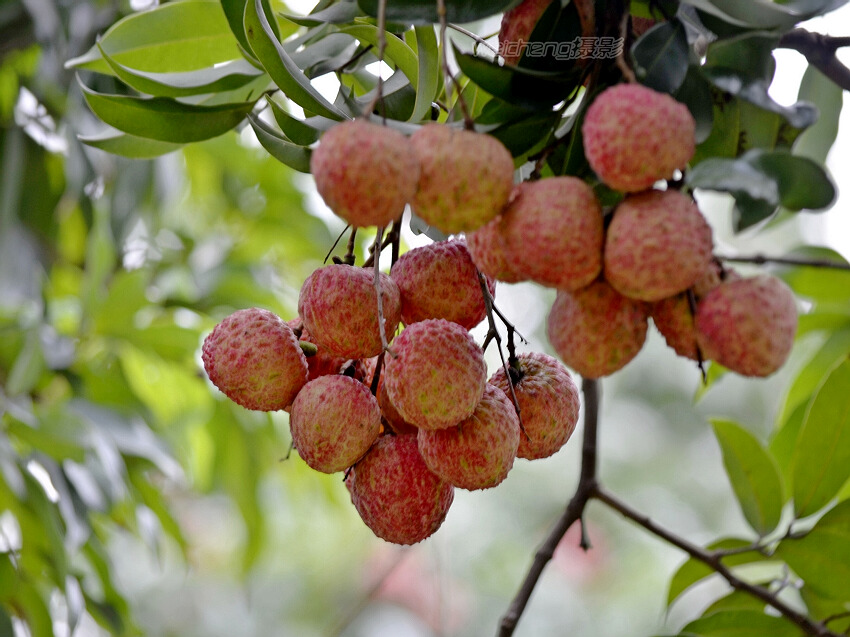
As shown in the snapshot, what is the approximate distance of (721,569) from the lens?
35.0 inches

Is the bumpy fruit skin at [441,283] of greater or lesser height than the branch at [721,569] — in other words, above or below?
above

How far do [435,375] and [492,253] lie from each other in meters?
0.08

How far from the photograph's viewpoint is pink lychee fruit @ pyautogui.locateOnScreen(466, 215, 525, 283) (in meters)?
0.48

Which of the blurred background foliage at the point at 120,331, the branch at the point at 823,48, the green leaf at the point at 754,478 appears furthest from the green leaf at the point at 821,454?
the branch at the point at 823,48

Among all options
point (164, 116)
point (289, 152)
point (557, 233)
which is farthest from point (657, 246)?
point (164, 116)

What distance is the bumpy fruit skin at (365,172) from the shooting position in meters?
0.41

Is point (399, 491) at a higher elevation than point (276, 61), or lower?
lower

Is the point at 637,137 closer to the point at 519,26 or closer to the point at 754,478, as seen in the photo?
the point at 519,26

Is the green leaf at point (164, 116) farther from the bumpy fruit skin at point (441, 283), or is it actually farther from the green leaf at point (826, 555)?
the green leaf at point (826, 555)

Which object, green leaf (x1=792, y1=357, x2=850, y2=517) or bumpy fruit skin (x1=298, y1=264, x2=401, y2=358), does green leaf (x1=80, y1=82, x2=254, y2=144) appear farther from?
green leaf (x1=792, y1=357, x2=850, y2=517)

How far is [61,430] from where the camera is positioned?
1.03 m

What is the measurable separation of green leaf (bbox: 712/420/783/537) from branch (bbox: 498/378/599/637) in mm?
137

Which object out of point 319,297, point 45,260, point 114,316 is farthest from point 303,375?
point 45,260

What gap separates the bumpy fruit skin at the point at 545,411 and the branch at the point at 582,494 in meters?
0.33
